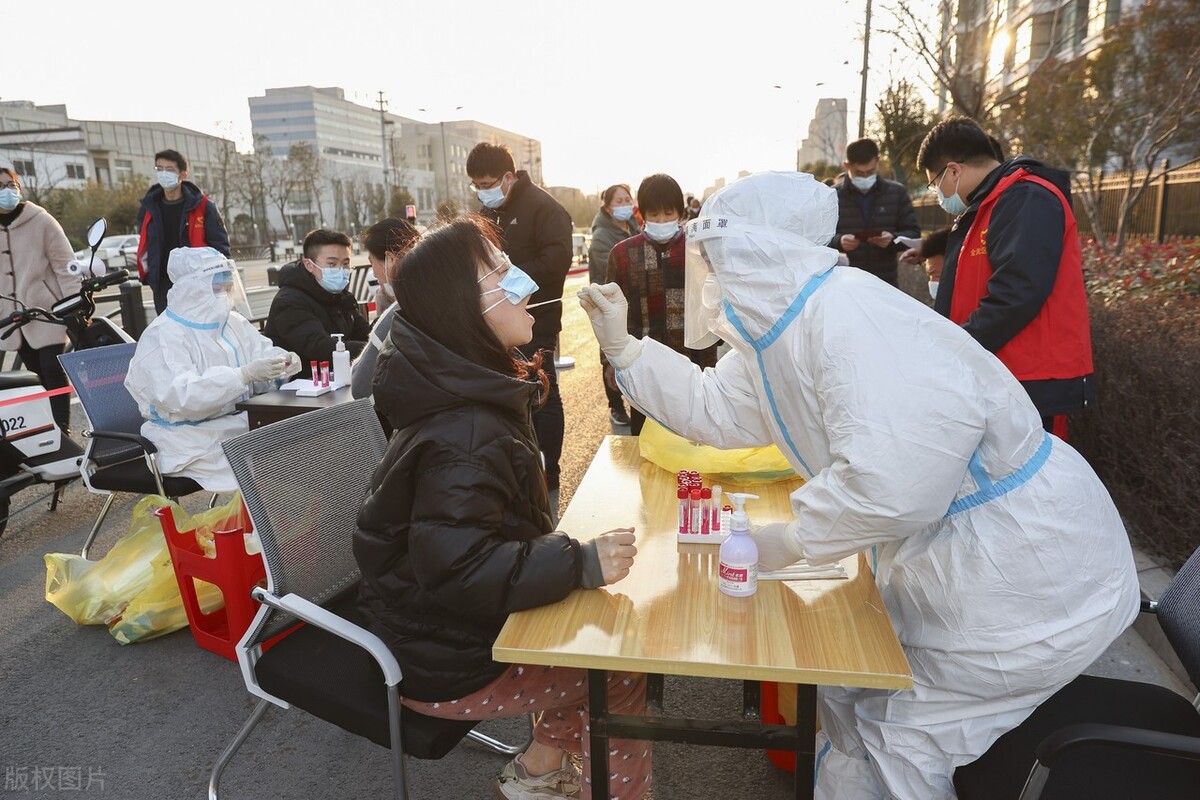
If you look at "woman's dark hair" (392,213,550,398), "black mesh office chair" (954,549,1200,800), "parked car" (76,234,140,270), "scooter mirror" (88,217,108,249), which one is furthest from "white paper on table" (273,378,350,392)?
"parked car" (76,234,140,270)

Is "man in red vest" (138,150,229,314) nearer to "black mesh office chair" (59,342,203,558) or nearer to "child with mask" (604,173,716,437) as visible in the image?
"black mesh office chair" (59,342,203,558)

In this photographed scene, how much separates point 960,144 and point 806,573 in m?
2.14

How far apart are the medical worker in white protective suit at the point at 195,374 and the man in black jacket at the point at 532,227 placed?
1.48 m

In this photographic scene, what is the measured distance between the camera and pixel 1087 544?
1595mm

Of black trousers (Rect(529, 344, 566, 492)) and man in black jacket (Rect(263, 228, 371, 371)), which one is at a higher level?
man in black jacket (Rect(263, 228, 371, 371))

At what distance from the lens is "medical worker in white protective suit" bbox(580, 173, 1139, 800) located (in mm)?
1497

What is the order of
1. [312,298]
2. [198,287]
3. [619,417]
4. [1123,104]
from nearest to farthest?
[198,287] < [312,298] < [619,417] < [1123,104]

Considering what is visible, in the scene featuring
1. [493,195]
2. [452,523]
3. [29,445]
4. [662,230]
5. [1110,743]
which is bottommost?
[29,445]

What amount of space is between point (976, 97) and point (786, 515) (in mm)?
9032

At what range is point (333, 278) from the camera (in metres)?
4.49

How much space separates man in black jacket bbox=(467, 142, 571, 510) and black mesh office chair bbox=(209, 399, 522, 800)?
A: 233 cm

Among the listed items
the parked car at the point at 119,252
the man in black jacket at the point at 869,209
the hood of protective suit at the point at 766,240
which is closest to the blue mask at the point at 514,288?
the hood of protective suit at the point at 766,240

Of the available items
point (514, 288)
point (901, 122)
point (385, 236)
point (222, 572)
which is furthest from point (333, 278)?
point (901, 122)

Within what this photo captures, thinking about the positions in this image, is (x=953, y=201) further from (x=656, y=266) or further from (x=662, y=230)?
Result: (x=656, y=266)
